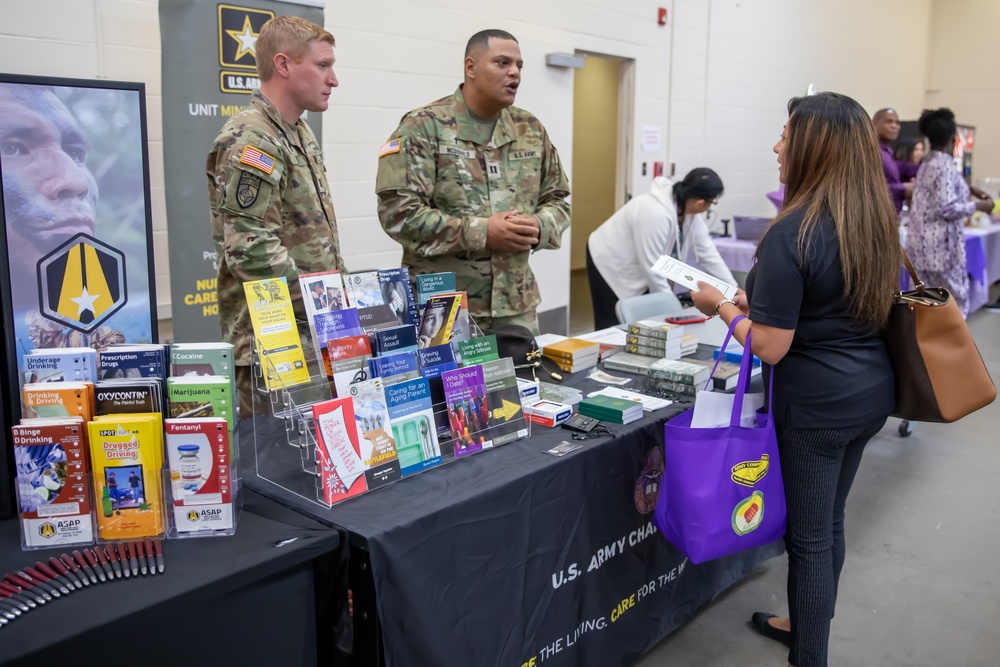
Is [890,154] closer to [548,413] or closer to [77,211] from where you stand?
[548,413]

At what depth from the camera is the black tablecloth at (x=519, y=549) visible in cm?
130

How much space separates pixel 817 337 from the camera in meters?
1.62

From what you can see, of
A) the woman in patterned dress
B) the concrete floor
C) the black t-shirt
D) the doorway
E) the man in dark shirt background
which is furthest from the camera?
the doorway

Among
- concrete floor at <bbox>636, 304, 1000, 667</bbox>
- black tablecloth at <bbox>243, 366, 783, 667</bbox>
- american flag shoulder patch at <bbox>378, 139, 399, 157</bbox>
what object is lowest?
concrete floor at <bbox>636, 304, 1000, 667</bbox>

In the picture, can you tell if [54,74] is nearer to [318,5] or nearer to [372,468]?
[318,5]

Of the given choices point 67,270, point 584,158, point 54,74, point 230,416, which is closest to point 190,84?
point 54,74

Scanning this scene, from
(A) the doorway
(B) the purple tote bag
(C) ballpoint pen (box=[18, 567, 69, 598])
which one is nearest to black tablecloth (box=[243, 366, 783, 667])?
(B) the purple tote bag

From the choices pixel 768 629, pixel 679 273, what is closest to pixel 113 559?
pixel 679 273

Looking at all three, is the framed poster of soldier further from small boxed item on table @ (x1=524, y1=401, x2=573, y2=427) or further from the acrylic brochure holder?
small boxed item on table @ (x1=524, y1=401, x2=573, y2=427)

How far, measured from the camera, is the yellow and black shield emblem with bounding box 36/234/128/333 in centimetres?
246

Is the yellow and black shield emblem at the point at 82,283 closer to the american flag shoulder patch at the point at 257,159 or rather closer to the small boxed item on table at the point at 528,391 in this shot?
the american flag shoulder patch at the point at 257,159

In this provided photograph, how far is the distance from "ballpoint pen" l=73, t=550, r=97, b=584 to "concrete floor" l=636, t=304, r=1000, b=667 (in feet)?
4.62

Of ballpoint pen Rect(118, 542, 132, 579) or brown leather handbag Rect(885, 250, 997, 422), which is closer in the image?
ballpoint pen Rect(118, 542, 132, 579)

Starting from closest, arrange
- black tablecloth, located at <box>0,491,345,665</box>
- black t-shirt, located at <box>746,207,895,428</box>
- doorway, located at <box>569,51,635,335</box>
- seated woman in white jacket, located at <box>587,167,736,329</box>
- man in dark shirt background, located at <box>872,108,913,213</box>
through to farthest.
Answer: black tablecloth, located at <box>0,491,345,665</box>
black t-shirt, located at <box>746,207,895,428</box>
seated woman in white jacket, located at <box>587,167,736,329</box>
man in dark shirt background, located at <box>872,108,913,213</box>
doorway, located at <box>569,51,635,335</box>
